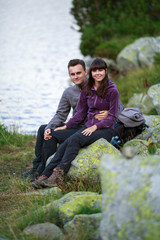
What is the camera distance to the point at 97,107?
15.1ft

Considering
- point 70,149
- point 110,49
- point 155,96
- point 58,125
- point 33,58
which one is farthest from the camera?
point 33,58

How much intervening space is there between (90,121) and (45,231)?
213 centimetres

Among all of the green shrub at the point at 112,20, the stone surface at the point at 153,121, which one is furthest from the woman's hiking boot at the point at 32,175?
the green shrub at the point at 112,20

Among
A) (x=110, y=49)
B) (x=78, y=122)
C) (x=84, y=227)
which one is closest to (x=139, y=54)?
(x=110, y=49)

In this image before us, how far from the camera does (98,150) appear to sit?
427 centimetres

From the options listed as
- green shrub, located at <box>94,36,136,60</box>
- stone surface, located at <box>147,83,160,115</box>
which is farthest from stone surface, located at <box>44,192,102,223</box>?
green shrub, located at <box>94,36,136,60</box>

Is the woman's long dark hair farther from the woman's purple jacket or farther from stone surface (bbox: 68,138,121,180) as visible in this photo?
stone surface (bbox: 68,138,121,180)

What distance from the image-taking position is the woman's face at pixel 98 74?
14.6 ft

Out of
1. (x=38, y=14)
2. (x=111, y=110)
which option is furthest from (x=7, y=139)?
(x=38, y=14)

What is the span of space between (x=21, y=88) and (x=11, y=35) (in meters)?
20.0

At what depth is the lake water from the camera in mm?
11969

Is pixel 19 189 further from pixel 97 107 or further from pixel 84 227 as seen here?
pixel 84 227

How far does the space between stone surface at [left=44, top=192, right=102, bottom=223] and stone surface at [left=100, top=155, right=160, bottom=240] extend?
830 mm

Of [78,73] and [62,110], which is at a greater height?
[78,73]
